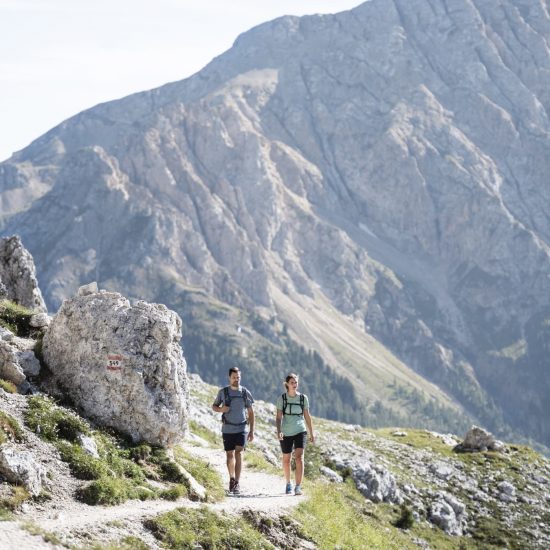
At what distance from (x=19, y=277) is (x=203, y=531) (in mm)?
30691

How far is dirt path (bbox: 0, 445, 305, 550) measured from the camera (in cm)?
1809

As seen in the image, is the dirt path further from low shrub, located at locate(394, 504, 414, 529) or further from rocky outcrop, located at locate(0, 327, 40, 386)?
low shrub, located at locate(394, 504, 414, 529)

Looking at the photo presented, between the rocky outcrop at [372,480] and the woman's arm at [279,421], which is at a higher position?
the woman's arm at [279,421]

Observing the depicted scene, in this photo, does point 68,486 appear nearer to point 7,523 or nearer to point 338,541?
point 7,523

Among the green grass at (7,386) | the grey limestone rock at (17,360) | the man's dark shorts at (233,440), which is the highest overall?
the grey limestone rock at (17,360)

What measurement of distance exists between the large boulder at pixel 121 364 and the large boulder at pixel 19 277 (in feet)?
64.2

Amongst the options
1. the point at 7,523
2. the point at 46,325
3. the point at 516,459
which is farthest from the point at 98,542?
the point at 516,459

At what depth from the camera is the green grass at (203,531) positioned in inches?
844

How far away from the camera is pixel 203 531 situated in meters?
22.4

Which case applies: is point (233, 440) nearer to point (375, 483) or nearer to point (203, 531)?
point (203, 531)

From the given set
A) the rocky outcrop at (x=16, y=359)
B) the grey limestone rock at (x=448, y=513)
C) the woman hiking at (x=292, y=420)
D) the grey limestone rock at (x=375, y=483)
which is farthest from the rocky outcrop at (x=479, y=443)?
the rocky outcrop at (x=16, y=359)

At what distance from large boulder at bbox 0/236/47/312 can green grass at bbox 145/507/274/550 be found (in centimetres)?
2760

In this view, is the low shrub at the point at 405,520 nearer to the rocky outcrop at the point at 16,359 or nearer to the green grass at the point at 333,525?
the green grass at the point at 333,525

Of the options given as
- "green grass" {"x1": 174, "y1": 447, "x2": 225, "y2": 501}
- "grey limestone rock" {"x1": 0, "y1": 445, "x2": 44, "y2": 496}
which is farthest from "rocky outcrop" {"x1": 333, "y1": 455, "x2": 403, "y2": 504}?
"grey limestone rock" {"x1": 0, "y1": 445, "x2": 44, "y2": 496}
